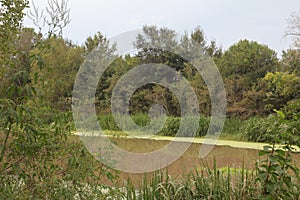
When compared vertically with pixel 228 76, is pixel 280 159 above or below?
below

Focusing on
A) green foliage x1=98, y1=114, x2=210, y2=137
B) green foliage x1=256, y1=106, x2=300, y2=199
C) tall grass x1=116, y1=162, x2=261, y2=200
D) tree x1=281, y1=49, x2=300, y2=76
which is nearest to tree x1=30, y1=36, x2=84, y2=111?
tall grass x1=116, y1=162, x2=261, y2=200

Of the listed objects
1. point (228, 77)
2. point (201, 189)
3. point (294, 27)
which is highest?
point (294, 27)

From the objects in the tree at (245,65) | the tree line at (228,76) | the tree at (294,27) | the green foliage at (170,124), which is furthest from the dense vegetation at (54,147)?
the tree at (245,65)

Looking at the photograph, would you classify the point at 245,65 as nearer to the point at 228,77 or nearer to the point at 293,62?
the point at 228,77

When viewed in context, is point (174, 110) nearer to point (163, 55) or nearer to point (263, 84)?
point (163, 55)

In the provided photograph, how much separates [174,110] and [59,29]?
12.0 m

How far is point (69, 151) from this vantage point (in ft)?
6.36

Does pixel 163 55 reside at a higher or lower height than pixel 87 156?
higher

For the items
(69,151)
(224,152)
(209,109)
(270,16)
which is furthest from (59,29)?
(270,16)

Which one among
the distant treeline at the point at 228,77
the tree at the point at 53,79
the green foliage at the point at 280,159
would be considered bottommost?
the green foliage at the point at 280,159

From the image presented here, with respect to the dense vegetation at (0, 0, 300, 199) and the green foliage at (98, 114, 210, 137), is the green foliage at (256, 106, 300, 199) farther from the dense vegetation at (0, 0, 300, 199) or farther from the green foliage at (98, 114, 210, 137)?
the green foliage at (98, 114, 210, 137)

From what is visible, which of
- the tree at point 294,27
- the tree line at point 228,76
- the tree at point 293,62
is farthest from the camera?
the tree at point 294,27

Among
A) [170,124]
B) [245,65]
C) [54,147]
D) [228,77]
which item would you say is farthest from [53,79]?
[245,65]

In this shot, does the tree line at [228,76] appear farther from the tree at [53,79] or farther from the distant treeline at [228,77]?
the tree at [53,79]
